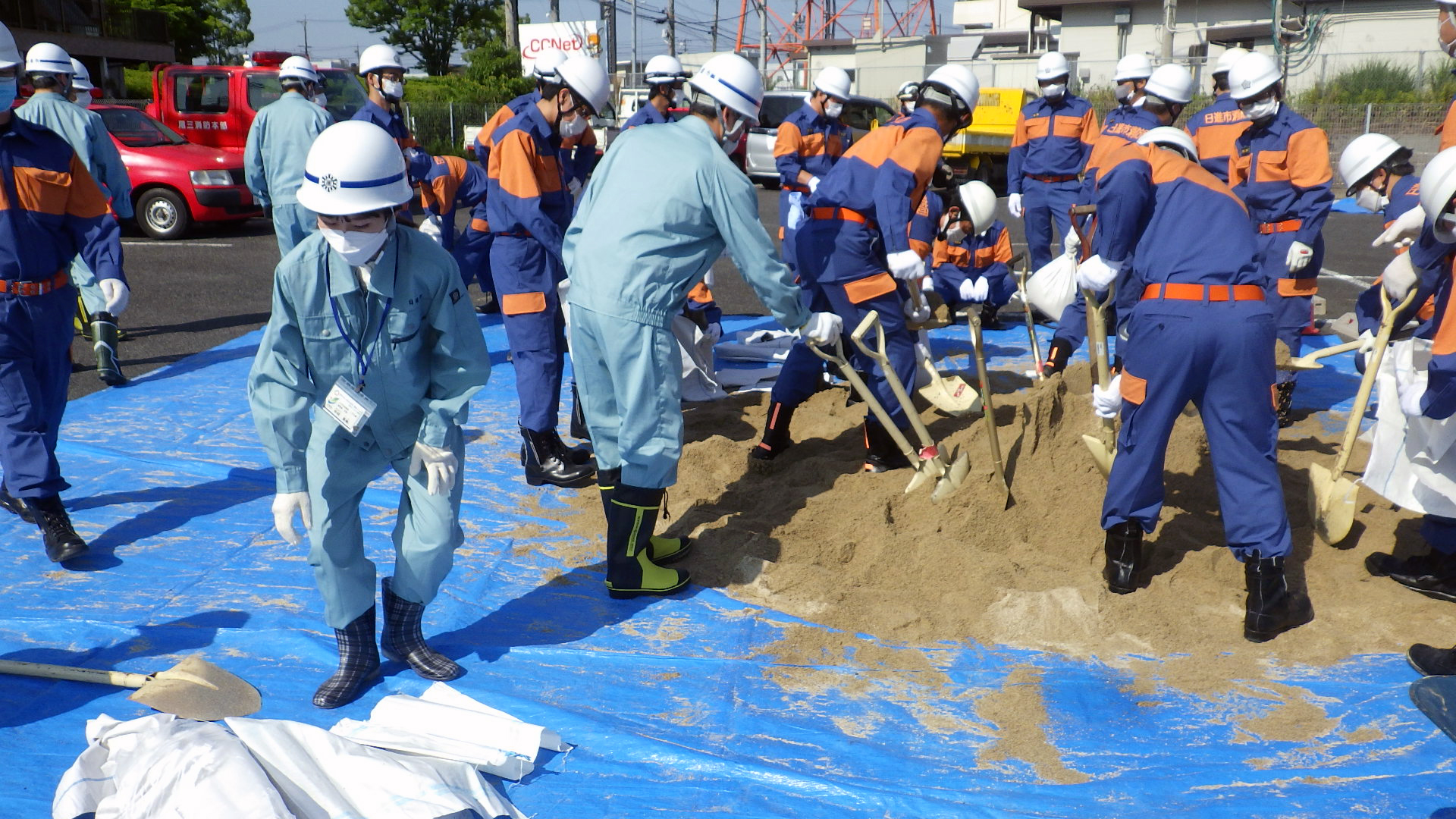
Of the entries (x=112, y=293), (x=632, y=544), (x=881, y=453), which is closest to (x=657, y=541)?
(x=632, y=544)

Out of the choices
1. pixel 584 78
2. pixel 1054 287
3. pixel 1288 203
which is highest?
pixel 584 78

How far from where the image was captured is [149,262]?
1080 centimetres

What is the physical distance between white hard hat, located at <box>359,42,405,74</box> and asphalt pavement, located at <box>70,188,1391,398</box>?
2246 mm

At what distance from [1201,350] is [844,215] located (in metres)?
1.85

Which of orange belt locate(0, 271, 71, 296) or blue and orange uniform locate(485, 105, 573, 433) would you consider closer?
orange belt locate(0, 271, 71, 296)

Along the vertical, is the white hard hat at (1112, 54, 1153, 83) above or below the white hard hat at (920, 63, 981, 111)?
above

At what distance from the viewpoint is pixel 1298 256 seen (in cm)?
569

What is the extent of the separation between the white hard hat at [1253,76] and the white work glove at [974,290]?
1914mm

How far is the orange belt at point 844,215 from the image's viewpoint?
4715 millimetres

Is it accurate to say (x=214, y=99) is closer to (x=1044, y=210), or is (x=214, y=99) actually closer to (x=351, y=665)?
(x=1044, y=210)

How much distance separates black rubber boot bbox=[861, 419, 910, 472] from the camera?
15.8ft

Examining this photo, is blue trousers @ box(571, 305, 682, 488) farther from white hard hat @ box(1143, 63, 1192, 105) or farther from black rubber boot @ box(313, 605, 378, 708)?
white hard hat @ box(1143, 63, 1192, 105)

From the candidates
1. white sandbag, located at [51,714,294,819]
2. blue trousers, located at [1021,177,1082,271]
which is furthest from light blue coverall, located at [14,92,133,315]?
blue trousers, located at [1021,177,1082,271]

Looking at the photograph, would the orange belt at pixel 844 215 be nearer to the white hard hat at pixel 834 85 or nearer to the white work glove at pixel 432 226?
the white work glove at pixel 432 226
